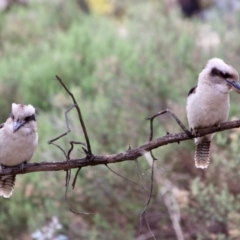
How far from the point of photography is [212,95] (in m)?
4.34

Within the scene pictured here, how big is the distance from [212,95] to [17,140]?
1.36 meters

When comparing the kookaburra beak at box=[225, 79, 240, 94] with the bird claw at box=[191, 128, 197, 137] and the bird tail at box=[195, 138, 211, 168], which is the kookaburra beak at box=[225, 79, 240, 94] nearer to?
the bird claw at box=[191, 128, 197, 137]

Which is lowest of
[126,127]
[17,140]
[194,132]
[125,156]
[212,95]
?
[125,156]

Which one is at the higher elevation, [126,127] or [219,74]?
[126,127]

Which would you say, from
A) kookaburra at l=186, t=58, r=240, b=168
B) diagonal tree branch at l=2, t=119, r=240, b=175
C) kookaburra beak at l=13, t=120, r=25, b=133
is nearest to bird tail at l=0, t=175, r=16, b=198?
kookaburra beak at l=13, t=120, r=25, b=133

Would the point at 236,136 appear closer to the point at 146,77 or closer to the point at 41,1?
the point at 146,77

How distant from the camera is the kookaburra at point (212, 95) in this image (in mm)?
4203

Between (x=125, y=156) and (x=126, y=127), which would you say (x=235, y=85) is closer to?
(x=125, y=156)

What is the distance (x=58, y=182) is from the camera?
8.76 metres

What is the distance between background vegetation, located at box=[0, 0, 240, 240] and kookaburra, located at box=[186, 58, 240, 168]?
4.45 feet

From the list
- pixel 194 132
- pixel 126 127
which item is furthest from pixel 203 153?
pixel 126 127

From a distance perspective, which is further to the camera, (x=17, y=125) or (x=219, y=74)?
(x=17, y=125)

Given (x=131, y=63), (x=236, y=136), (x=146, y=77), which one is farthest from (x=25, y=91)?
(x=236, y=136)

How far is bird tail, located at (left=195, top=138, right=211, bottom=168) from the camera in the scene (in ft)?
15.8
